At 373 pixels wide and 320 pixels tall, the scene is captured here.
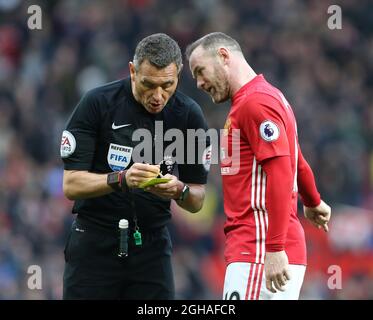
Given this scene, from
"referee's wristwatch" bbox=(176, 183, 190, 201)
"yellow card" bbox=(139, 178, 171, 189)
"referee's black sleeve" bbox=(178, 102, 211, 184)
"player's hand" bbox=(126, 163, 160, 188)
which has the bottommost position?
"referee's wristwatch" bbox=(176, 183, 190, 201)

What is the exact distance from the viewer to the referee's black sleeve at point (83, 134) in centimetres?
575

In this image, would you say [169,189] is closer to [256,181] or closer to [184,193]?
[184,193]

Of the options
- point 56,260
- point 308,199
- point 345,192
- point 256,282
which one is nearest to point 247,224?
point 256,282

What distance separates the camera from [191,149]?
235 inches

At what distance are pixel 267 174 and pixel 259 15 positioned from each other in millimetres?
9698

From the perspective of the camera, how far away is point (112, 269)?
588 centimetres

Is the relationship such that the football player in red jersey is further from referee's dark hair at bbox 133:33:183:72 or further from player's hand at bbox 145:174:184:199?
player's hand at bbox 145:174:184:199

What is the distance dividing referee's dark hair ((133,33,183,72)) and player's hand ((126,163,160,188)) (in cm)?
58

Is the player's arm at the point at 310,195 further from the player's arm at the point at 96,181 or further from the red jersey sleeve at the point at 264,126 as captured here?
the player's arm at the point at 96,181

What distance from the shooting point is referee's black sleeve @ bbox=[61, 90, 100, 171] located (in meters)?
5.75
